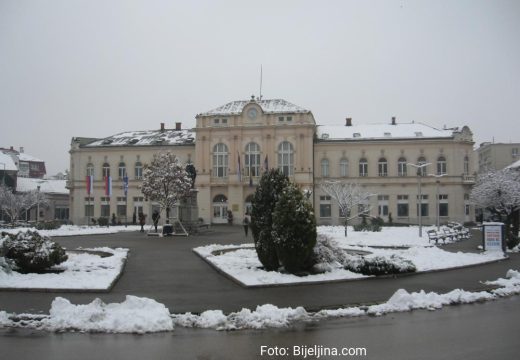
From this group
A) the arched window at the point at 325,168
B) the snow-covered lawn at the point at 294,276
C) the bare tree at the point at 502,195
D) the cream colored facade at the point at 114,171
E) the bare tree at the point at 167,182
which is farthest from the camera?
the cream colored facade at the point at 114,171

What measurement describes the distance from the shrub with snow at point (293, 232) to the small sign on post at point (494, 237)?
457 inches

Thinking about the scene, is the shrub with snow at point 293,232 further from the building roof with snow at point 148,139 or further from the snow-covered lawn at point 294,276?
the building roof with snow at point 148,139

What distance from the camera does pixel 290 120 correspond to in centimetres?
5984

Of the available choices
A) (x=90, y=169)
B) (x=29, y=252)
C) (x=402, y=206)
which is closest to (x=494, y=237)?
(x=29, y=252)

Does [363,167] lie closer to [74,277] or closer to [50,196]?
[74,277]

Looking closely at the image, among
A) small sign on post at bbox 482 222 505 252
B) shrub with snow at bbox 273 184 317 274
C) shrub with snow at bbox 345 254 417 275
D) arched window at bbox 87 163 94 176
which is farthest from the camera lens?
arched window at bbox 87 163 94 176

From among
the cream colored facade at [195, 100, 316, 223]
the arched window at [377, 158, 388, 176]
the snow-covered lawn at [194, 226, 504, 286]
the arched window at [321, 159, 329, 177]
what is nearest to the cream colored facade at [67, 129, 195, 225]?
the cream colored facade at [195, 100, 316, 223]

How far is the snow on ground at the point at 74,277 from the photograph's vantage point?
12500 millimetres

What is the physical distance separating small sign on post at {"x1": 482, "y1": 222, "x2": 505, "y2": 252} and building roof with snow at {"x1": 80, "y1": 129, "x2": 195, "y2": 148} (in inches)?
1821

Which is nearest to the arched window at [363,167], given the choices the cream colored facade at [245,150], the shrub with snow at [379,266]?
the cream colored facade at [245,150]

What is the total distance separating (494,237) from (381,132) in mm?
41213

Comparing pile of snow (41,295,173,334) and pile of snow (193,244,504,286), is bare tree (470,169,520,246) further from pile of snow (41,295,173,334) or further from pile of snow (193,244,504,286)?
pile of snow (41,295,173,334)

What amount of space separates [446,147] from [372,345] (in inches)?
2181

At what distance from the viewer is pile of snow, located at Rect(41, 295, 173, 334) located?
339 inches
